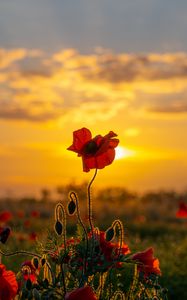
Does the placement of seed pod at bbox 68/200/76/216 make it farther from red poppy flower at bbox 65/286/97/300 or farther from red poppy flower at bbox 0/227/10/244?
red poppy flower at bbox 65/286/97/300

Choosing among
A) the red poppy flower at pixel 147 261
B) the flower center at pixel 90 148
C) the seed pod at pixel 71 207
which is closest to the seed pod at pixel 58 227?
the seed pod at pixel 71 207

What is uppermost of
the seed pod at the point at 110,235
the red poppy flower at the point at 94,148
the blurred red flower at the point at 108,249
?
the red poppy flower at the point at 94,148

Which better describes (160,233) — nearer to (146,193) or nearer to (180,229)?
(180,229)

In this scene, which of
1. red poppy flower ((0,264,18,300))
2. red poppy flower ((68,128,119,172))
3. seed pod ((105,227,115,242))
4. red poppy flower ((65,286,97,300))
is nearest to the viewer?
red poppy flower ((65,286,97,300))

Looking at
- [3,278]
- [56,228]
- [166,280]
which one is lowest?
[166,280]

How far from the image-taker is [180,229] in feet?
57.3

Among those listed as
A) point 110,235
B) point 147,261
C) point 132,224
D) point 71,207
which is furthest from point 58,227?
point 132,224

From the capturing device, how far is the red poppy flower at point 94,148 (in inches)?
134

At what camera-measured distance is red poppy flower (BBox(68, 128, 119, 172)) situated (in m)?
3.41

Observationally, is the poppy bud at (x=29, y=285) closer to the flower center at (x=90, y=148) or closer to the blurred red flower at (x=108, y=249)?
the blurred red flower at (x=108, y=249)

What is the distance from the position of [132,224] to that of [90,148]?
15047mm

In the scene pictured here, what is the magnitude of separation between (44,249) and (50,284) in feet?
0.69

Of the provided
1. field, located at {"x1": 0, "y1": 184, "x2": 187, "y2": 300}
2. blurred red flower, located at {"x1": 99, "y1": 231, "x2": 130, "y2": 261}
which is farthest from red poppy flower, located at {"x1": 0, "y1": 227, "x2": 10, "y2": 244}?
blurred red flower, located at {"x1": 99, "y1": 231, "x2": 130, "y2": 261}

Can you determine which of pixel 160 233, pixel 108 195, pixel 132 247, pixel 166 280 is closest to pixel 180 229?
pixel 160 233
